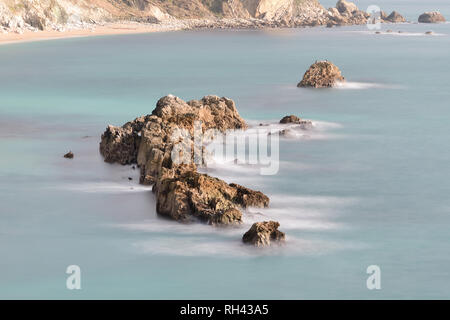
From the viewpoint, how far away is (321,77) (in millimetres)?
52094

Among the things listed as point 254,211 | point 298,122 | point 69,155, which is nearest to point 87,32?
point 298,122

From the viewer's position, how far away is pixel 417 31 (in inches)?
4943

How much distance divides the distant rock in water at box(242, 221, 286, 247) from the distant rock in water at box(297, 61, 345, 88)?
109 feet

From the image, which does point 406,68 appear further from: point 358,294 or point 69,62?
point 358,294

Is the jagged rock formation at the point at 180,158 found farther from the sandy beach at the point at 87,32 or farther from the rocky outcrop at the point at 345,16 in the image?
the rocky outcrop at the point at 345,16

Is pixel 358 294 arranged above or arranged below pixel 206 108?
below

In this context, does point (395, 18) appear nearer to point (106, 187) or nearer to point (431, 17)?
point (431, 17)

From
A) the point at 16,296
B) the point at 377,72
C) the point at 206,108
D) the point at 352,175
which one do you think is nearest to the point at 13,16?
the point at 377,72

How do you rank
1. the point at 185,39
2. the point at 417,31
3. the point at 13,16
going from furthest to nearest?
the point at 417,31
the point at 185,39
the point at 13,16

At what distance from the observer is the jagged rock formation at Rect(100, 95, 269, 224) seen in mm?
21203

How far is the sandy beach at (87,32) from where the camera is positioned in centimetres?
8662

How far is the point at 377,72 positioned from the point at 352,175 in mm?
39668

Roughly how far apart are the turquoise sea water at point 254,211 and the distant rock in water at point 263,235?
0.35 meters
